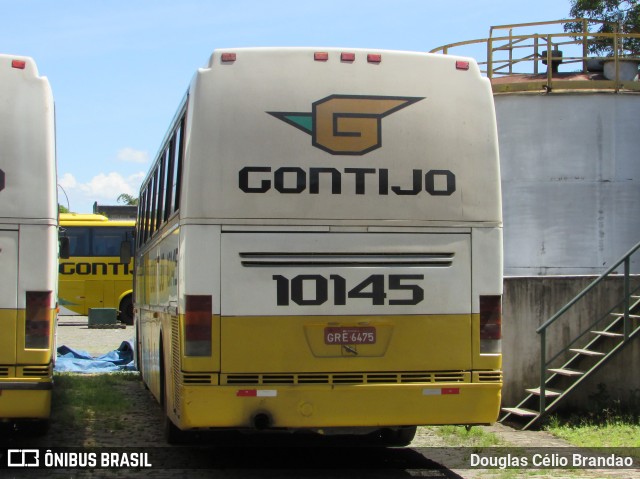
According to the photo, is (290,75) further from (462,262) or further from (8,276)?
(8,276)

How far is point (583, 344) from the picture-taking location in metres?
12.6

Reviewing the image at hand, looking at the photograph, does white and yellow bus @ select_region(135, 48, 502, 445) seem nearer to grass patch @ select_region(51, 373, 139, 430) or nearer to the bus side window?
grass patch @ select_region(51, 373, 139, 430)

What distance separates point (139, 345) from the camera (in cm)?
1565

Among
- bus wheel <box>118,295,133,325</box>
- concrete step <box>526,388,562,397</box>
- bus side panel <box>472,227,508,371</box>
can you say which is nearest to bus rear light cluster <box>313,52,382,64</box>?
bus side panel <box>472,227,508,371</box>

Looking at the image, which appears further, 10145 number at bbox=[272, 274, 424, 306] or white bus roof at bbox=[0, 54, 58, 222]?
white bus roof at bbox=[0, 54, 58, 222]

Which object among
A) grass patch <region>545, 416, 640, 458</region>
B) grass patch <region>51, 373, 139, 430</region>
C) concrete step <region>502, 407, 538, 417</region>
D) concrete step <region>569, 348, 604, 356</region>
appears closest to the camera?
grass patch <region>545, 416, 640, 458</region>

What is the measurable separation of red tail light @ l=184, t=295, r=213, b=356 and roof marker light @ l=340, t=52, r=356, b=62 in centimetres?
227

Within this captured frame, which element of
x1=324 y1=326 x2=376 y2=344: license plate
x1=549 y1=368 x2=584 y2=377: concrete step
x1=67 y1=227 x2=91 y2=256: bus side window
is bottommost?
x1=549 y1=368 x2=584 y2=377: concrete step

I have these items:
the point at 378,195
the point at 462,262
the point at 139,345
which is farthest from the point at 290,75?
the point at 139,345

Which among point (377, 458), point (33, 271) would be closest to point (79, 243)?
point (377, 458)

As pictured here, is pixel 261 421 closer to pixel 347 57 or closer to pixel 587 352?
pixel 347 57

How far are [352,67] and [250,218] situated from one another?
154cm

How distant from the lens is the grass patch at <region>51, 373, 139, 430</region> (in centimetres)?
1211

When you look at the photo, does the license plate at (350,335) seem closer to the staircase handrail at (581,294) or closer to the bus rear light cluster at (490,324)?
the bus rear light cluster at (490,324)
